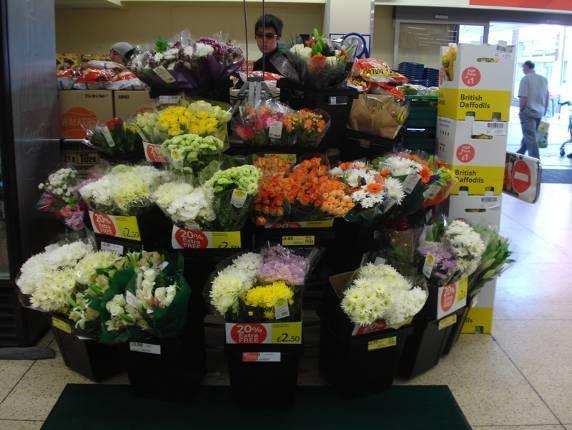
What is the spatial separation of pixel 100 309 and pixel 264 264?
2.08 feet

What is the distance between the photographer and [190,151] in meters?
2.32

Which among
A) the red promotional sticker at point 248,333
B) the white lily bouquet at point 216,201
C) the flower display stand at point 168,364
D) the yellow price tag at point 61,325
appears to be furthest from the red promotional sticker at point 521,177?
the yellow price tag at point 61,325

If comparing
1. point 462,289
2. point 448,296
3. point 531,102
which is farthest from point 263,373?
point 531,102

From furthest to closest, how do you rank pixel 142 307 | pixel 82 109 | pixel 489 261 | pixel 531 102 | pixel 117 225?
pixel 531 102 → pixel 82 109 → pixel 489 261 → pixel 117 225 → pixel 142 307

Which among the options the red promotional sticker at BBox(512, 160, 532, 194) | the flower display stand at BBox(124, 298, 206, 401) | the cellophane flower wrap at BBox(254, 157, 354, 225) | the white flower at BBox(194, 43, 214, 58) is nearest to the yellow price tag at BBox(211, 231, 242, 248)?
the cellophane flower wrap at BBox(254, 157, 354, 225)

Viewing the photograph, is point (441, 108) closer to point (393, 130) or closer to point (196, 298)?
point (393, 130)

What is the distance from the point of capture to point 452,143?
9.19 feet

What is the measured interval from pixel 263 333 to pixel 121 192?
801mm

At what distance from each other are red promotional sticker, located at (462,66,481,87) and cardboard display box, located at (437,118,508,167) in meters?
0.17

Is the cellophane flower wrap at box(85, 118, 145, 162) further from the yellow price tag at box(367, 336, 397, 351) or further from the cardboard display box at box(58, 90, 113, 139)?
the yellow price tag at box(367, 336, 397, 351)

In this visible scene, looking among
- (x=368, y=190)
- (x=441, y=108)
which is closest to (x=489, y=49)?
(x=441, y=108)

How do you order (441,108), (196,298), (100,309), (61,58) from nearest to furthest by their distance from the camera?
(100,309) → (196,298) → (441,108) → (61,58)

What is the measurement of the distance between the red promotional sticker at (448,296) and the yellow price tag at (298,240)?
1.95 ft

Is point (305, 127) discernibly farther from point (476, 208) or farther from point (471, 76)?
point (476, 208)
